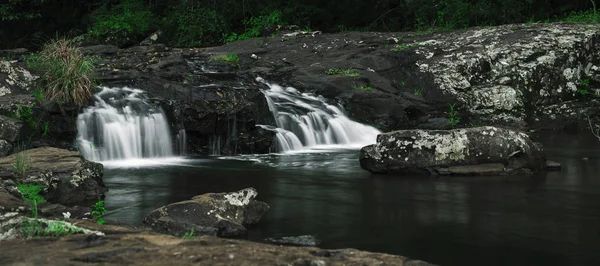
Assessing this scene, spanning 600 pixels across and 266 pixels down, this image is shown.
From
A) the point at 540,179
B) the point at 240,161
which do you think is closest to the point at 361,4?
the point at 240,161

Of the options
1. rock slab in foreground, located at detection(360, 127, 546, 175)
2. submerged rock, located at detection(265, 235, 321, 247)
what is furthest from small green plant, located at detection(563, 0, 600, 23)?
submerged rock, located at detection(265, 235, 321, 247)

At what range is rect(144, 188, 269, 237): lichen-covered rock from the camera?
6.08 m

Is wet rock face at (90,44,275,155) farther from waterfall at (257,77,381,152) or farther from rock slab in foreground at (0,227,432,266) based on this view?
rock slab in foreground at (0,227,432,266)

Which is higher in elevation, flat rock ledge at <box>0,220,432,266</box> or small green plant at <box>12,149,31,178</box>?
small green plant at <box>12,149,31,178</box>

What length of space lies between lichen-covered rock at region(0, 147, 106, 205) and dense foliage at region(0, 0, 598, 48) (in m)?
15.3

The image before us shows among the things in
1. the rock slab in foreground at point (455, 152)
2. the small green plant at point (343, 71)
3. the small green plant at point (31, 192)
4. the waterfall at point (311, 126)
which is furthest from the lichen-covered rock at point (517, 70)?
the small green plant at point (31, 192)

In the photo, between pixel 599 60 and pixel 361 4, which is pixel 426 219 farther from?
Result: pixel 361 4

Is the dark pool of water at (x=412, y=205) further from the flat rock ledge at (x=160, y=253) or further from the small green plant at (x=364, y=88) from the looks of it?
the small green plant at (x=364, y=88)

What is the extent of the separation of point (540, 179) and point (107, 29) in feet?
67.3

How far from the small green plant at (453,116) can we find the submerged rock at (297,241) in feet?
Result: 34.4

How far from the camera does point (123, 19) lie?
27062mm

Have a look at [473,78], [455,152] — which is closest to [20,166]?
[455,152]

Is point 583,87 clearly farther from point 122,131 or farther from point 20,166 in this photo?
point 20,166

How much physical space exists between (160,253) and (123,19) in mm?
24594
